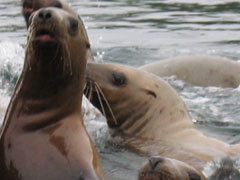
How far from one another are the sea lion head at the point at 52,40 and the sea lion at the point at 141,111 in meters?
1.74

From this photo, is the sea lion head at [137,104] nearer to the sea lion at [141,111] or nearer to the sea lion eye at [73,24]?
the sea lion at [141,111]

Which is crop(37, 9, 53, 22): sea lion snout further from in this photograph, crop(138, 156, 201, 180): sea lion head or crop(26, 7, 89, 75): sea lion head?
crop(138, 156, 201, 180): sea lion head

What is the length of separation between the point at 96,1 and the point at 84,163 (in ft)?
47.9

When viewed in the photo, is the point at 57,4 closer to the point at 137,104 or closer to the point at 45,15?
the point at 137,104

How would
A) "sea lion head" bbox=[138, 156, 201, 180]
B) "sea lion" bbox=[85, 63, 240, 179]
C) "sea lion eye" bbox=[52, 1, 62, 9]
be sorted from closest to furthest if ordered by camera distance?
"sea lion head" bbox=[138, 156, 201, 180], "sea lion" bbox=[85, 63, 240, 179], "sea lion eye" bbox=[52, 1, 62, 9]

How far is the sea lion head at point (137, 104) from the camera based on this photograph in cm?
746

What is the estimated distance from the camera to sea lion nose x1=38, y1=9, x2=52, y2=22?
201 inches

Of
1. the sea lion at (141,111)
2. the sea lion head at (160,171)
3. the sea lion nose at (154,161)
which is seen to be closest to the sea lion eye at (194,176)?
the sea lion head at (160,171)

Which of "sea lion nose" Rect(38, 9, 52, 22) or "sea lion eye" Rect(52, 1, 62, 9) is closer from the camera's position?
"sea lion nose" Rect(38, 9, 52, 22)

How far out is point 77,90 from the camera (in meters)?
5.48

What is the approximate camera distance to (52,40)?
16.9 ft

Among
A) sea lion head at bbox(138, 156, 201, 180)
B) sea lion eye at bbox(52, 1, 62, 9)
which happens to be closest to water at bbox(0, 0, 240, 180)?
sea lion eye at bbox(52, 1, 62, 9)

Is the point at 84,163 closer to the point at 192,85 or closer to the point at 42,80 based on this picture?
the point at 42,80

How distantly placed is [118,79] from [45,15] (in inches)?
→ 94.4
